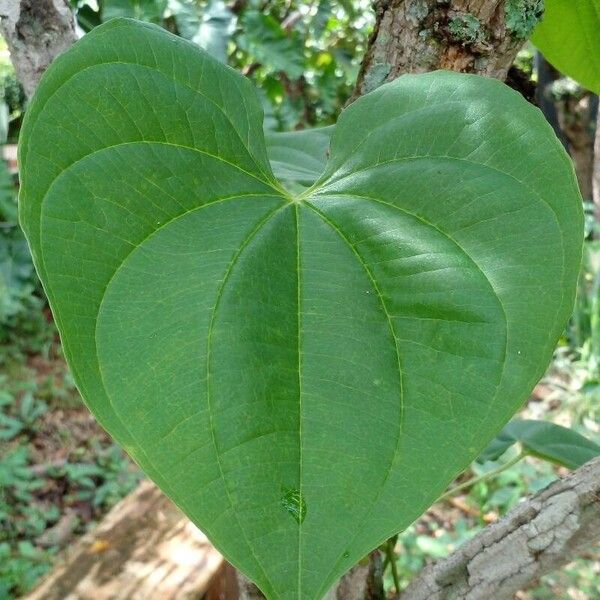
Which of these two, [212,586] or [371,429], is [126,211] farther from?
[212,586]

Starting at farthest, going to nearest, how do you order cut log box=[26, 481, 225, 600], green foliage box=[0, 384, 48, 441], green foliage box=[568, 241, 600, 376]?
green foliage box=[568, 241, 600, 376], green foliage box=[0, 384, 48, 441], cut log box=[26, 481, 225, 600]

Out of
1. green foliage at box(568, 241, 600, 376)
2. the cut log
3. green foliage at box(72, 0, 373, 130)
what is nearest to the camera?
the cut log

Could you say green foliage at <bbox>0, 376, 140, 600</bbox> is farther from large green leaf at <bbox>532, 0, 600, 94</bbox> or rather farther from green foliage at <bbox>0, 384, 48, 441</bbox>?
large green leaf at <bbox>532, 0, 600, 94</bbox>

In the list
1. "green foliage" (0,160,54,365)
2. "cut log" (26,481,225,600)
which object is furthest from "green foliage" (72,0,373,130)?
"cut log" (26,481,225,600)

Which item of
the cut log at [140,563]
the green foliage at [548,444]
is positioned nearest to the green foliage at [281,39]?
the cut log at [140,563]

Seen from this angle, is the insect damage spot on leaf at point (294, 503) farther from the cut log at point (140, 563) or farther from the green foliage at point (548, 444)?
the cut log at point (140, 563)

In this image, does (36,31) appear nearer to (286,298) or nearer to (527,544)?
(286,298)

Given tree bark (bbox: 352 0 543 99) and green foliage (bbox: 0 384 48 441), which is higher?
tree bark (bbox: 352 0 543 99)
